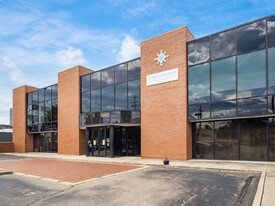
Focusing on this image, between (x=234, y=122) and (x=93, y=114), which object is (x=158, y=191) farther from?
(x=93, y=114)

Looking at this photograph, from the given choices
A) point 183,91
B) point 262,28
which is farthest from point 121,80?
point 262,28

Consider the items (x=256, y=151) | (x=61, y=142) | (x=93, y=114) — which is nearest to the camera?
(x=256, y=151)

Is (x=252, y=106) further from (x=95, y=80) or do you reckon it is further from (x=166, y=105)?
(x=95, y=80)

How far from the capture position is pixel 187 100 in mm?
16688

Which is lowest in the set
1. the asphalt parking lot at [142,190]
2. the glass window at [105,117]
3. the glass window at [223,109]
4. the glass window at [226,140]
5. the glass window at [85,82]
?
the asphalt parking lot at [142,190]

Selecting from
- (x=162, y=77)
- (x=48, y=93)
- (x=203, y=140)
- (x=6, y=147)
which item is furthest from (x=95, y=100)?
(x=6, y=147)

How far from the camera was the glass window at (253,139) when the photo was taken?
1440 centimetres

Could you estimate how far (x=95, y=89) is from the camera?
920 inches

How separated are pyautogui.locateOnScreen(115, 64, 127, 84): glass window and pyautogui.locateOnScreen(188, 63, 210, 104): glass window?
651cm

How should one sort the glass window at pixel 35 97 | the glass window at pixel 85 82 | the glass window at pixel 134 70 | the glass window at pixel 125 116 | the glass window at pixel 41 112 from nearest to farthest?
1. the glass window at pixel 125 116
2. the glass window at pixel 134 70
3. the glass window at pixel 85 82
4. the glass window at pixel 41 112
5. the glass window at pixel 35 97

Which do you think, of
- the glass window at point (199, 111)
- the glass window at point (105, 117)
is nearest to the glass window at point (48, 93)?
the glass window at point (105, 117)

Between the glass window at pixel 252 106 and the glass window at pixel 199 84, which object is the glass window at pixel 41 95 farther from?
the glass window at pixel 252 106

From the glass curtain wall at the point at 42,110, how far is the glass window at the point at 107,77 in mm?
8490

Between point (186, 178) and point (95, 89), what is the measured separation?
50.4 feet
